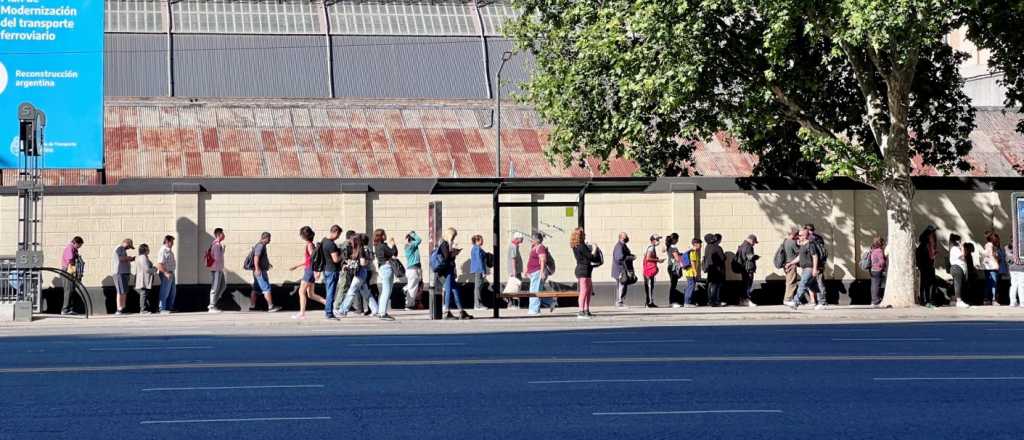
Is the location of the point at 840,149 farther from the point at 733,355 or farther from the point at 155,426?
the point at 155,426

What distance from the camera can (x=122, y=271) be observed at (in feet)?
90.5

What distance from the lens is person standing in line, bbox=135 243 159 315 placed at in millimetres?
27656

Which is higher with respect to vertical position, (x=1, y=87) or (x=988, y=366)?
(x=1, y=87)

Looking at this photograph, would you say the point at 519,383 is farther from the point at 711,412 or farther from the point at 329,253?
the point at 329,253

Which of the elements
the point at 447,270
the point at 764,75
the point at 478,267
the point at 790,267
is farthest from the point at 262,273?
the point at 790,267

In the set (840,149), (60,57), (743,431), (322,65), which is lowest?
(743,431)

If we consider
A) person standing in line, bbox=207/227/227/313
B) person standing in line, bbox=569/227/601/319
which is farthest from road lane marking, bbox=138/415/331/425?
person standing in line, bbox=207/227/227/313

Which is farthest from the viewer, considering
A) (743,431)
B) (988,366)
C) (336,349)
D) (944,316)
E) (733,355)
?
(944,316)

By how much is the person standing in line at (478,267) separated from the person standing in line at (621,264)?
2.67m

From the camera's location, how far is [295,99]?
5062 cm

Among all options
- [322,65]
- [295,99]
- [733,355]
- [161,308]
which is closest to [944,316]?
[733,355]

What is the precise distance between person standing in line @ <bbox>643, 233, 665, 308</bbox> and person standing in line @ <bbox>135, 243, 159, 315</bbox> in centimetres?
987

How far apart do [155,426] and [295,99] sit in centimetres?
4132

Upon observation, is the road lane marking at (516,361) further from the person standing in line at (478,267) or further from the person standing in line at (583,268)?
the person standing in line at (478,267)
